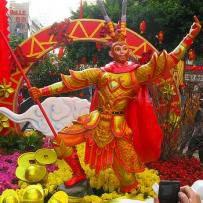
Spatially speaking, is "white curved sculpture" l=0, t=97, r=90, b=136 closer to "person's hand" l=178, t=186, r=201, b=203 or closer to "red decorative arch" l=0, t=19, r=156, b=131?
"red decorative arch" l=0, t=19, r=156, b=131

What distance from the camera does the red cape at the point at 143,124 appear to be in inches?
178

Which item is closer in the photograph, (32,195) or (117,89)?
(32,195)

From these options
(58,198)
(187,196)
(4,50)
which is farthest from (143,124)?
(187,196)

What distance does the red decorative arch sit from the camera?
21.4 feet

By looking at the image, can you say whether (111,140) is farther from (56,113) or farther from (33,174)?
(56,113)

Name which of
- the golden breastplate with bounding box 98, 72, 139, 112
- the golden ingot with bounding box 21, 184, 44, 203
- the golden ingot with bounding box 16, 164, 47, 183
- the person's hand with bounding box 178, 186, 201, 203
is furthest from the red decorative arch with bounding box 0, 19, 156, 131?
the person's hand with bounding box 178, 186, 201, 203

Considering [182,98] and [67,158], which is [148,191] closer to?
[67,158]

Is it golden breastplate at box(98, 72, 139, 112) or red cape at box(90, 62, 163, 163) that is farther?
red cape at box(90, 62, 163, 163)

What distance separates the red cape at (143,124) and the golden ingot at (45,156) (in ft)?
2.10

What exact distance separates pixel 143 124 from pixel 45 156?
107 centimetres

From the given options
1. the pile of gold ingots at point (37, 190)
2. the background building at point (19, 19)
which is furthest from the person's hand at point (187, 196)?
the background building at point (19, 19)

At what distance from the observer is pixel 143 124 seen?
457 cm

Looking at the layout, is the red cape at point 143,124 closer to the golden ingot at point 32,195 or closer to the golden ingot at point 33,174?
the golden ingot at point 33,174

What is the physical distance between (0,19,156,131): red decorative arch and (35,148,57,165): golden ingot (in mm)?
Answer: 2087
